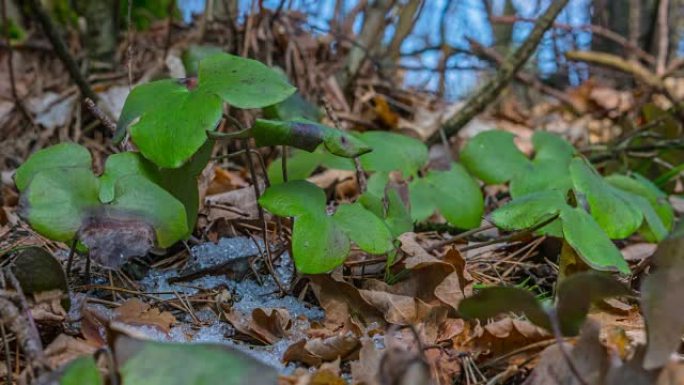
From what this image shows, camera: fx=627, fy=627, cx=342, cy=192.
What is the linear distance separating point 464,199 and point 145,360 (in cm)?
82

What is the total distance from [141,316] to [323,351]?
0.27 metres

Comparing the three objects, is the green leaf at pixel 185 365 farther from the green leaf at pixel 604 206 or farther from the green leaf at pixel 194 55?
the green leaf at pixel 194 55

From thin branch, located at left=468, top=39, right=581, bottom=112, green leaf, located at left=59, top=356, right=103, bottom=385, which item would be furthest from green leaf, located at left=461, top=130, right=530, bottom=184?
thin branch, located at left=468, top=39, right=581, bottom=112

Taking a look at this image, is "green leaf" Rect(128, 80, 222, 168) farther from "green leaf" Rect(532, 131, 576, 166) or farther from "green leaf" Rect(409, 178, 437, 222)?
"green leaf" Rect(532, 131, 576, 166)

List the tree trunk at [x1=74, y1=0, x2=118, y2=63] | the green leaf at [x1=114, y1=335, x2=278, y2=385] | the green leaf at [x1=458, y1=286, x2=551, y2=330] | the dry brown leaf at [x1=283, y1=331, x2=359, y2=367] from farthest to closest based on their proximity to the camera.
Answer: the tree trunk at [x1=74, y1=0, x2=118, y2=63], the dry brown leaf at [x1=283, y1=331, x2=359, y2=367], the green leaf at [x1=458, y1=286, x2=551, y2=330], the green leaf at [x1=114, y1=335, x2=278, y2=385]

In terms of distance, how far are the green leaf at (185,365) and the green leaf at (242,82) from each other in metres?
0.43

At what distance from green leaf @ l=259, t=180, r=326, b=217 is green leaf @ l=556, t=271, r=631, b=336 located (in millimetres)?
364

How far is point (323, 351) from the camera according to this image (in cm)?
78

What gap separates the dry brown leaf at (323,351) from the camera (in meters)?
0.78

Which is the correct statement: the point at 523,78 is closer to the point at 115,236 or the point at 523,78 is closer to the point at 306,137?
the point at 306,137

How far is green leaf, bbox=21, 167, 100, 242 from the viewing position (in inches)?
31.0

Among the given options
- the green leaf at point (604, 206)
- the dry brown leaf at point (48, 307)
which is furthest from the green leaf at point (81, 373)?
the green leaf at point (604, 206)

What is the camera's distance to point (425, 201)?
129 cm

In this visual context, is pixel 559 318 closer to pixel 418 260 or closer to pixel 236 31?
pixel 418 260
